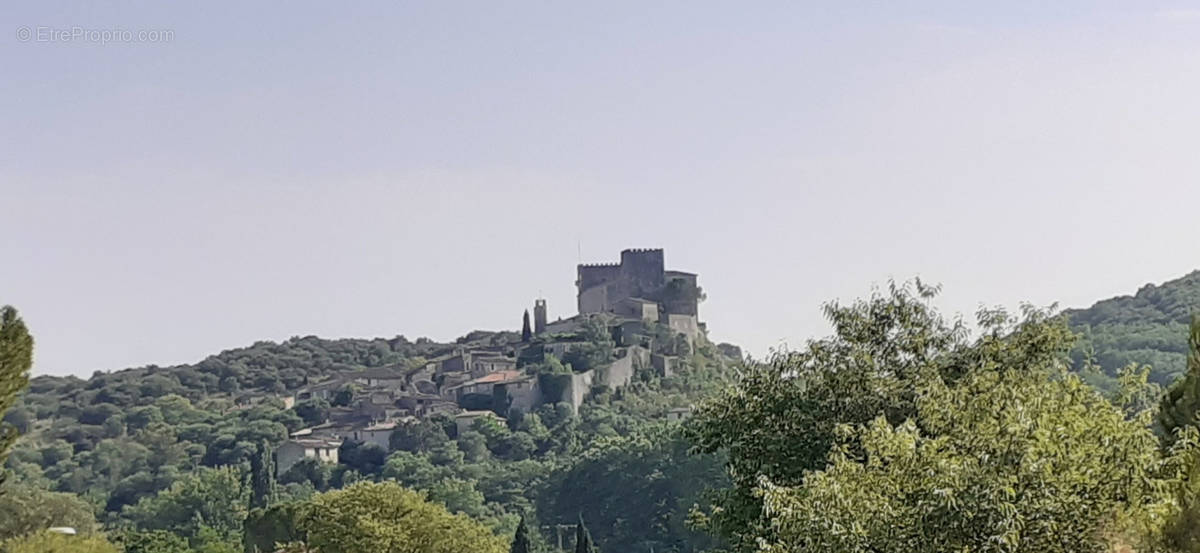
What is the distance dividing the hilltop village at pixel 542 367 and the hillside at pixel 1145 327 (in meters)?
27.9

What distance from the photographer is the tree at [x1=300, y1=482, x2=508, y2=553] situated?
3997 centimetres

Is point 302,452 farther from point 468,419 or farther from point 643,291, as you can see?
point 643,291

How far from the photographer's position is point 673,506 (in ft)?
246

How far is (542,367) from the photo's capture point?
4648 inches

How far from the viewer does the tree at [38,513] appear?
59156 mm

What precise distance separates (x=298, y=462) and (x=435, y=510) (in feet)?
209

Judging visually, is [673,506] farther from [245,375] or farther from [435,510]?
[245,375]

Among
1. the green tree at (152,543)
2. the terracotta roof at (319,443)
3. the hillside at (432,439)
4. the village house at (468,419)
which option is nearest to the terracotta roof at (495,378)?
the hillside at (432,439)

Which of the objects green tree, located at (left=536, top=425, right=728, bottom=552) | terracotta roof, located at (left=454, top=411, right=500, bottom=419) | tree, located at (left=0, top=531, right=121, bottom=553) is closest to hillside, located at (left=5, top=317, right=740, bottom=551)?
green tree, located at (left=536, top=425, right=728, bottom=552)

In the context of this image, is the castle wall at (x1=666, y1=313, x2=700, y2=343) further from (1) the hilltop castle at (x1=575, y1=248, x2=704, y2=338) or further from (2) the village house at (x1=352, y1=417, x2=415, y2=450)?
(2) the village house at (x1=352, y1=417, x2=415, y2=450)

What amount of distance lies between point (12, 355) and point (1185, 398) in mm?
16256

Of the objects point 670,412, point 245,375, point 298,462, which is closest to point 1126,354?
point 670,412

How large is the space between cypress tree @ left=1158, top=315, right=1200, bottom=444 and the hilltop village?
87322mm

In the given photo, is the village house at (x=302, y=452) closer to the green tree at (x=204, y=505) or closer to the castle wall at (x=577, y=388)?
the castle wall at (x=577, y=388)
